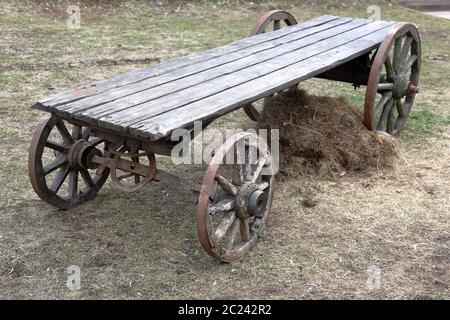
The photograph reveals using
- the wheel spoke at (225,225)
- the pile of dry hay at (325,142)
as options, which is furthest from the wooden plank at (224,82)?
the wheel spoke at (225,225)

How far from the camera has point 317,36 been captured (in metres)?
5.19

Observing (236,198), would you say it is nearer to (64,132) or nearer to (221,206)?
(221,206)

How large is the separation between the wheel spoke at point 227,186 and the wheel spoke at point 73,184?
1.17 metres

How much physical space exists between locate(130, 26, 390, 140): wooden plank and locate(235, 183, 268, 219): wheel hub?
1.49 ft

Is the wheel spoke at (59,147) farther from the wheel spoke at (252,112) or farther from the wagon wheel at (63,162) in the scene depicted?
the wheel spoke at (252,112)

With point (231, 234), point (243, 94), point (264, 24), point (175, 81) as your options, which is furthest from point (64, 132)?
point (264, 24)

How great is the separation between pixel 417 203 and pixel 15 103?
3.95 metres

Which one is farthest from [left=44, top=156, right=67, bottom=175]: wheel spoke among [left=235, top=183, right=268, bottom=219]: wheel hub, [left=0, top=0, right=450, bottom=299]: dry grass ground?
[left=235, top=183, right=268, bottom=219]: wheel hub

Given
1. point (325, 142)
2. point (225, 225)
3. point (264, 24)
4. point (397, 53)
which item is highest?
point (264, 24)

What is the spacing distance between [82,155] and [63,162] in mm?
169

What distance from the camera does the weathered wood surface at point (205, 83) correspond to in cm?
331

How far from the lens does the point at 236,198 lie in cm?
351

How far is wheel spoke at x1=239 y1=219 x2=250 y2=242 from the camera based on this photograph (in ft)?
11.8
